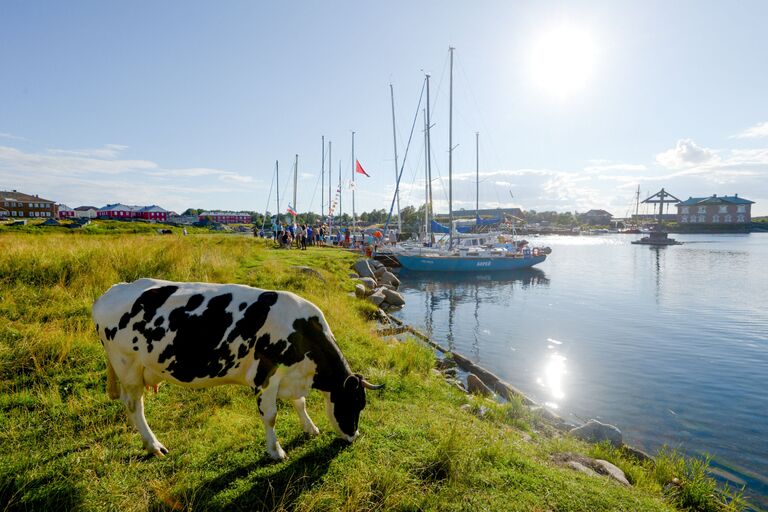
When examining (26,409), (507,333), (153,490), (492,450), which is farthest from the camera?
(507,333)

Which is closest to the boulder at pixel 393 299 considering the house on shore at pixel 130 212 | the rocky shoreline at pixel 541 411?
A: the rocky shoreline at pixel 541 411

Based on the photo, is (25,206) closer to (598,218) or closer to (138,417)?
(138,417)

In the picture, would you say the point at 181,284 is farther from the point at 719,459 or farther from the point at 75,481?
the point at 719,459

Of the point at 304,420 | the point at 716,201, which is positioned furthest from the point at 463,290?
the point at 716,201

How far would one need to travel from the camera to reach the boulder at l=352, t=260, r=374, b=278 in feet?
77.4

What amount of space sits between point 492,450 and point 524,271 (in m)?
33.4

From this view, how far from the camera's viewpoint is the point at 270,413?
422cm

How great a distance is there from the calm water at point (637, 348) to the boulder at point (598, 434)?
1.28 meters

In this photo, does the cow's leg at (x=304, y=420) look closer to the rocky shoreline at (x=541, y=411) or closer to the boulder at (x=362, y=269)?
the rocky shoreline at (x=541, y=411)

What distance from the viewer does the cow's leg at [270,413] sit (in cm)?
420

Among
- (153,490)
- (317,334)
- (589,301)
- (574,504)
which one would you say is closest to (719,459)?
(574,504)

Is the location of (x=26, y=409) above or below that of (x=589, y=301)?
above

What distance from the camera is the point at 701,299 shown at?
22.6m

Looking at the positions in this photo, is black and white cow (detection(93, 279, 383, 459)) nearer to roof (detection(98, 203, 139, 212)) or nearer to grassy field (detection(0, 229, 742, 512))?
grassy field (detection(0, 229, 742, 512))
